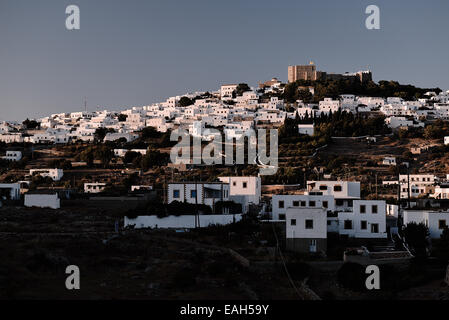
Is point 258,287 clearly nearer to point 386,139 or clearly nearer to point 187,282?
point 187,282

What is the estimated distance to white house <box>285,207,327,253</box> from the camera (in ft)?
95.7

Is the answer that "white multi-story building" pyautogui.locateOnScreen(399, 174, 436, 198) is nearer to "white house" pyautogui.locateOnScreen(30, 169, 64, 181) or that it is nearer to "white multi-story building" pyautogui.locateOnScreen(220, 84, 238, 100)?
"white house" pyautogui.locateOnScreen(30, 169, 64, 181)

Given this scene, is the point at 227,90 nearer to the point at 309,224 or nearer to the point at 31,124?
the point at 31,124

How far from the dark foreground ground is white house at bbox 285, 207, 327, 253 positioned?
1010mm

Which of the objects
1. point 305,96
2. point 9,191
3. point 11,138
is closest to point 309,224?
point 9,191

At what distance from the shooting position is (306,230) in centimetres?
2930

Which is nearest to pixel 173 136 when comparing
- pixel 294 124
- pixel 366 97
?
pixel 294 124

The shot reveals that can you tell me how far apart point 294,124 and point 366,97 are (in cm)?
2691

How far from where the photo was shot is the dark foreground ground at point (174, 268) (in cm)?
2422

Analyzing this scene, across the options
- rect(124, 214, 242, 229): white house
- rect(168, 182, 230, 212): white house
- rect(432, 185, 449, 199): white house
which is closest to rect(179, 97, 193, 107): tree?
rect(432, 185, 449, 199): white house

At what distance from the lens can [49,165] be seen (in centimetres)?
6788

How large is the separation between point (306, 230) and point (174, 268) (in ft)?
19.3

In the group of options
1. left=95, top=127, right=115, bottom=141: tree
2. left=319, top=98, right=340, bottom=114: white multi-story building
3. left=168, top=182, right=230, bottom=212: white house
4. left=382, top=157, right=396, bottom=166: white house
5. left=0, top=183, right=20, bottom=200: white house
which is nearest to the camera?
left=168, top=182, right=230, bottom=212: white house
